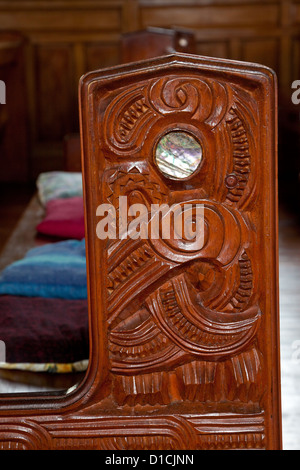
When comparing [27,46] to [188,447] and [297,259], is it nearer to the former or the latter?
[297,259]

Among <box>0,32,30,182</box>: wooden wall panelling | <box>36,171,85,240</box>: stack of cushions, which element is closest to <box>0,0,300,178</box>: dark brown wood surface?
<box>0,32,30,182</box>: wooden wall panelling

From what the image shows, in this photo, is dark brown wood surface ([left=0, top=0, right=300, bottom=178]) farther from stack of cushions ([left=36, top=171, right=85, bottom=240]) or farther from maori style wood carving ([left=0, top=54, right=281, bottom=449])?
maori style wood carving ([left=0, top=54, right=281, bottom=449])

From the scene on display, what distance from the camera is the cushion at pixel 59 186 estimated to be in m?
2.66

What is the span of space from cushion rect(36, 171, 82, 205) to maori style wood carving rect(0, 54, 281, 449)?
6.04 ft

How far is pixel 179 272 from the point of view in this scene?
795mm

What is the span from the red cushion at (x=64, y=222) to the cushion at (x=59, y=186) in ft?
0.83

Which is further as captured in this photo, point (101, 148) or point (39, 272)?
point (39, 272)

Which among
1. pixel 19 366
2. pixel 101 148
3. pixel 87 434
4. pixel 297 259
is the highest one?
pixel 101 148

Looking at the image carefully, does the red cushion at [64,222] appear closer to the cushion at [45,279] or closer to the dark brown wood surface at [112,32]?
the cushion at [45,279]

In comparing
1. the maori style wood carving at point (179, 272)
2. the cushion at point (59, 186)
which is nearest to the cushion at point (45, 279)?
the maori style wood carving at point (179, 272)

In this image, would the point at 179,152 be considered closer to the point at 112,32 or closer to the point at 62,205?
the point at 62,205
